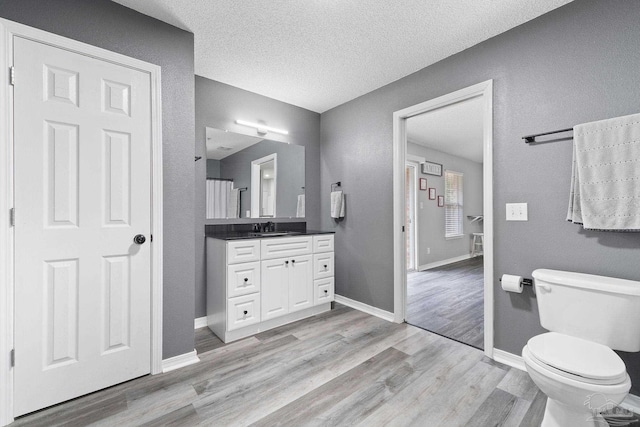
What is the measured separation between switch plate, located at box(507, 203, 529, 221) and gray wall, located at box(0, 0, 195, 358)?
227cm

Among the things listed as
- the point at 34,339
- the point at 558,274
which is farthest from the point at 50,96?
the point at 558,274

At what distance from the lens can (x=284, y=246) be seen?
269 cm

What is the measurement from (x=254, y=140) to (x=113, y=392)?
2360 millimetres

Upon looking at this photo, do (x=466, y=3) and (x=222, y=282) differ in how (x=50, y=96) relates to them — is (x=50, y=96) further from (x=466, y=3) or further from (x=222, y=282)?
(x=466, y=3)

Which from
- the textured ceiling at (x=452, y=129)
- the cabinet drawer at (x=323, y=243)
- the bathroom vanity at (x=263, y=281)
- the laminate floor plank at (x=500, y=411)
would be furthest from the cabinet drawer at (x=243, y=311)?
the textured ceiling at (x=452, y=129)

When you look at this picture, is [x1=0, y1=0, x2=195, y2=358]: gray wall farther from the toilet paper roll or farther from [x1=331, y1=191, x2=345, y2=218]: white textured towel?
the toilet paper roll

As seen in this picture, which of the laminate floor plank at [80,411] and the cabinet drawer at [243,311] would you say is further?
the cabinet drawer at [243,311]

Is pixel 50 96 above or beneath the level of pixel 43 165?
above

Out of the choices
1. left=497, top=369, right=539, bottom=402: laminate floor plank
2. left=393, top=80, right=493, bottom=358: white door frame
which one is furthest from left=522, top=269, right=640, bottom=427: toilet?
left=393, top=80, right=493, bottom=358: white door frame

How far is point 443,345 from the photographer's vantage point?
228 centimetres

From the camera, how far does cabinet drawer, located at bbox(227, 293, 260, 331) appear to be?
233cm

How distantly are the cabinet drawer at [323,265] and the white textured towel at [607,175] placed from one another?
2.01 meters

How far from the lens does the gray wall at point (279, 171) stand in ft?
9.56

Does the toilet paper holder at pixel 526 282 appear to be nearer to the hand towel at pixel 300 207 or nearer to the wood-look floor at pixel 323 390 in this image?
the wood-look floor at pixel 323 390
